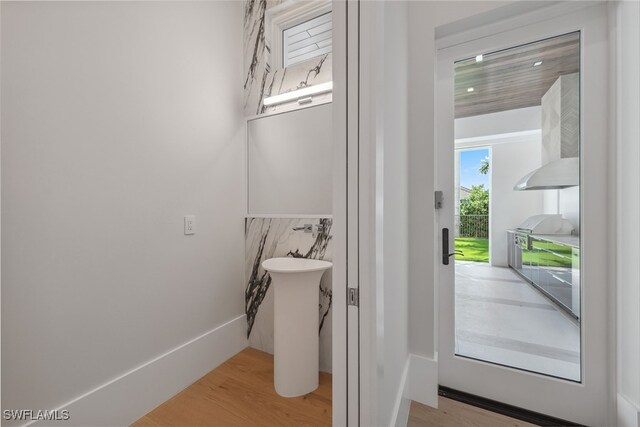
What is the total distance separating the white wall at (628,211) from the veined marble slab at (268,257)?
4.94 feet

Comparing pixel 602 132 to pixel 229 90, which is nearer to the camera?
pixel 602 132

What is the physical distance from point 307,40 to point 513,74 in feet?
5.05

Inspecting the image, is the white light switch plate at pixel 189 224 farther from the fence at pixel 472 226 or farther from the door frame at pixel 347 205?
the fence at pixel 472 226

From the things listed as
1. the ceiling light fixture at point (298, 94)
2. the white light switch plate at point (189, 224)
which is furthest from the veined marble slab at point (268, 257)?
the ceiling light fixture at point (298, 94)

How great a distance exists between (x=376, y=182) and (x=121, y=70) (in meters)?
1.58

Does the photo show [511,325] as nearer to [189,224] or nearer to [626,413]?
[626,413]

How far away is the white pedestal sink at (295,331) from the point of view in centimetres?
173

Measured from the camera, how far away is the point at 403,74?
1.48m

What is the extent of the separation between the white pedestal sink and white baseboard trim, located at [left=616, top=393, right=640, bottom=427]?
1.52m

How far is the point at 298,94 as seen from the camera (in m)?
2.10

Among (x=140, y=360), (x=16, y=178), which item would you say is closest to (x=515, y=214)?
(x=140, y=360)

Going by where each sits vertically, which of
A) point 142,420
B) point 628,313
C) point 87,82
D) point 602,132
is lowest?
point 142,420

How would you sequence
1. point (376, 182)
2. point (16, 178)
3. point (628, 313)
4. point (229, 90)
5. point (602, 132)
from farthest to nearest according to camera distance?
point (229, 90) < point (602, 132) < point (628, 313) < point (16, 178) < point (376, 182)

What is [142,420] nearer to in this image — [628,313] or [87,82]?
[87,82]
